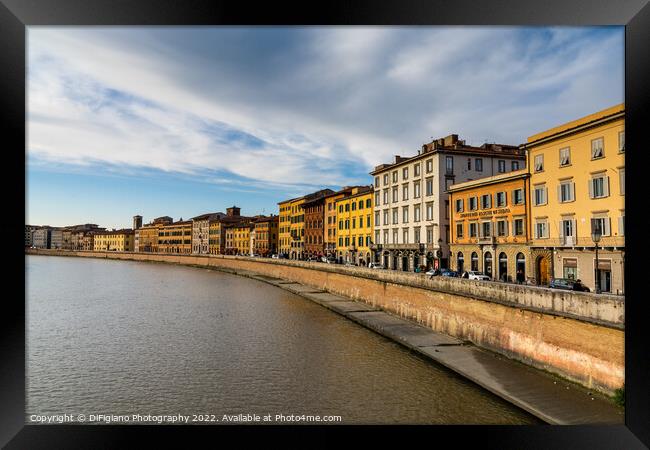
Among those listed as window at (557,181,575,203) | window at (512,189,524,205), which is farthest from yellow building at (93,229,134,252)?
window at (557,181,575,203)

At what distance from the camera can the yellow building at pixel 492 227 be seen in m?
26.3

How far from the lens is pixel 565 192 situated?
22.6 m

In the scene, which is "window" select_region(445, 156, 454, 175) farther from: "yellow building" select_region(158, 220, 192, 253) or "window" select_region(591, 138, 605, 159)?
"yellow building" select_region(158, 220, 192, 253)

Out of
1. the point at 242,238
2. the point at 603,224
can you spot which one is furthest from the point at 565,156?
the point at 242,238

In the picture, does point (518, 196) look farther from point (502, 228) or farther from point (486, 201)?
point (486, 201)

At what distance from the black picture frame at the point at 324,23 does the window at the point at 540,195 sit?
2020cm

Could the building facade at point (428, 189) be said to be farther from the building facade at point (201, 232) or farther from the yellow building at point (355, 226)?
the building facade at point (201, 232)

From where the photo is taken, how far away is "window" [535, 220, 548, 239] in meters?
24.3

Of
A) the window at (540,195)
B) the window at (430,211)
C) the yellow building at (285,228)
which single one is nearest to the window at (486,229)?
the window at (540,195)

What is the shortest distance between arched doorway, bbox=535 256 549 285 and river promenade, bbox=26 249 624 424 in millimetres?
8597

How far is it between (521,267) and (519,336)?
1419cm

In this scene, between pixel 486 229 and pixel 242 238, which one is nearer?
pixel 486 229

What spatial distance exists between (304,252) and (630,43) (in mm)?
54858

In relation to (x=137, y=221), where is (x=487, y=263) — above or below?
below
